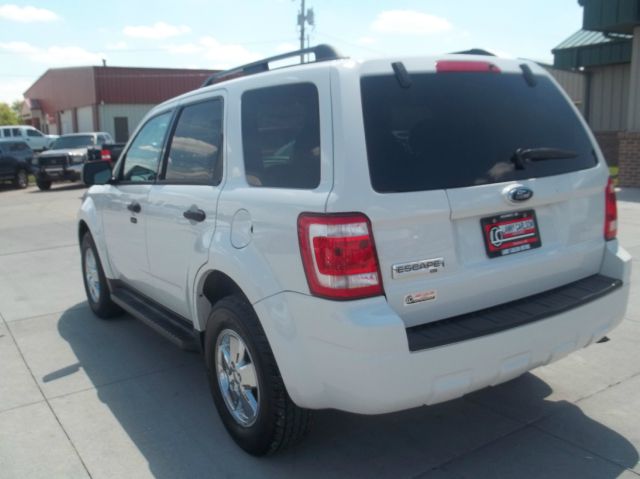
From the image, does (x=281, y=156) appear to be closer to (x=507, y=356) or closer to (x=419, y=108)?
(x=419, y=108)

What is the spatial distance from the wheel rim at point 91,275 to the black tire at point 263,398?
9.36ft

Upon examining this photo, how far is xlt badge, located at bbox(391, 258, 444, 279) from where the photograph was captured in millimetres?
2744

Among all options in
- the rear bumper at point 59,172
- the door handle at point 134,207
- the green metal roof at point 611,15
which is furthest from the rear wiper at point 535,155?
the rear bumper at point 59,172

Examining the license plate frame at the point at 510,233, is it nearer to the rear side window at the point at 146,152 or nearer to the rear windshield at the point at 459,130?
the rear windshield at the point at 459,130

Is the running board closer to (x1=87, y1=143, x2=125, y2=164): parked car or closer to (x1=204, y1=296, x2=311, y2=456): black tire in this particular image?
(x1=204, y1=296, x2=311, y2=456): black tire

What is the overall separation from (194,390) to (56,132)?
52210 mm

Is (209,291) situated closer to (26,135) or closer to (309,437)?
(309,437)

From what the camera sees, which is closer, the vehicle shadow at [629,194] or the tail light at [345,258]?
the tail light at [345,258]

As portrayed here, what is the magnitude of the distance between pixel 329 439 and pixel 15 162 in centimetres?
2316

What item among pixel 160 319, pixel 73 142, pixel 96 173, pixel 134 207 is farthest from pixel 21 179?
pixel 160 319

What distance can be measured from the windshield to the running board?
20.2 m

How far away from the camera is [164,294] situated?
4.39 m

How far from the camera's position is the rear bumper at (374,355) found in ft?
8.71

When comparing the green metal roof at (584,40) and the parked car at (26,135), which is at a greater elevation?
the green metal roof at (584,40)
